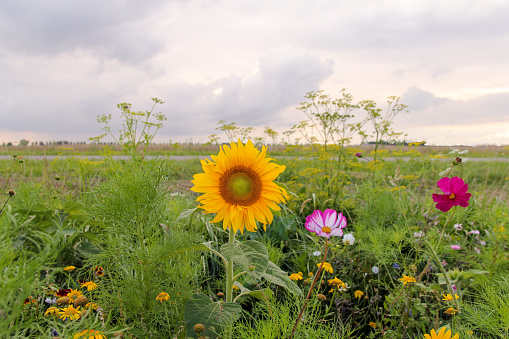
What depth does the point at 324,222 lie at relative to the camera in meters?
1.62

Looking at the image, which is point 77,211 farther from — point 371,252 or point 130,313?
point 371,252

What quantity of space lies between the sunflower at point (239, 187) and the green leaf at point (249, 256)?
0.10m

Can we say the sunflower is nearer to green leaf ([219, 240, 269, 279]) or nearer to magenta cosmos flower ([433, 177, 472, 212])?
green leaf ([219, 240, 269, 279])

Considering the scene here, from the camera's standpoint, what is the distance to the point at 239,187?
61.2 inches

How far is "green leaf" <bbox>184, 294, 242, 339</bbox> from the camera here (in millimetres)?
1381

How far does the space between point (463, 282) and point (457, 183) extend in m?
0.95

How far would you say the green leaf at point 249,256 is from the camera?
1346 millimetres

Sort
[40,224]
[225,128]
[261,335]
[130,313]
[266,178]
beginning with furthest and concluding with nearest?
[225,128]
[40,224]
[266,178]
[130,313]
[261,335]

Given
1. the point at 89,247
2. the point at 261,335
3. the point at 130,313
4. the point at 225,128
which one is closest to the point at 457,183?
the point at 261,335

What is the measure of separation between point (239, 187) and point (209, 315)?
562mm

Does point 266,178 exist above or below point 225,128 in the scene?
below

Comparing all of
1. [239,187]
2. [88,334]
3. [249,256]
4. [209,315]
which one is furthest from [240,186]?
[88,334]

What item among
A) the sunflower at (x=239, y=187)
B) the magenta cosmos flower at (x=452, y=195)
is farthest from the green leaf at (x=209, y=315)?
the magenta cosmos flower at (x=452, y=195)

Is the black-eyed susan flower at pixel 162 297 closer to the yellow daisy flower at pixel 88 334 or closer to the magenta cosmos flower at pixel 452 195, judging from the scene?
the yellow daisy flower at pixel 88 334
